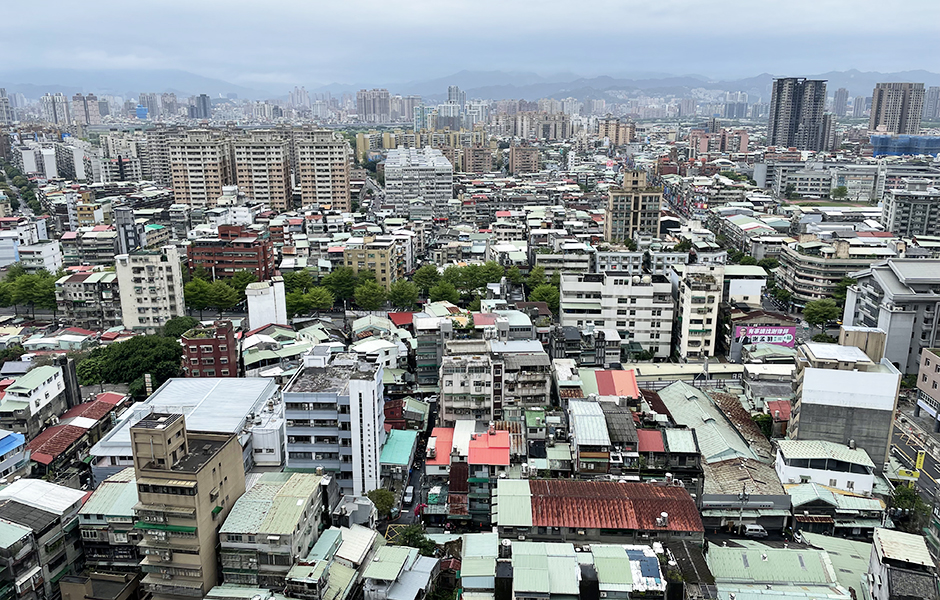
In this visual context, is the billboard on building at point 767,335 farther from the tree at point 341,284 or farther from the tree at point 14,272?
the tree at point 14,272

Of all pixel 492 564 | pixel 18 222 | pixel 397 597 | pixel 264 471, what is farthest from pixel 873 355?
pixel 18 222

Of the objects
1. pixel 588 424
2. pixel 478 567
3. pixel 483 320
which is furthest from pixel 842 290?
pixel 478 567

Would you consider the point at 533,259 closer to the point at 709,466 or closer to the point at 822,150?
the point at 709,466

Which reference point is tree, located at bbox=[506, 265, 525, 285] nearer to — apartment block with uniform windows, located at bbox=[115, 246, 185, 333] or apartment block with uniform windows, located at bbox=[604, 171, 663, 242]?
apartment block with uniform windows, located at bbox=[604, 171, 663, 242]

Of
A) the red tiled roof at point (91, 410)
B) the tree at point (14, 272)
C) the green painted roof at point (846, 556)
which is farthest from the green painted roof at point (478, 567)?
the tree at point (14, 272)

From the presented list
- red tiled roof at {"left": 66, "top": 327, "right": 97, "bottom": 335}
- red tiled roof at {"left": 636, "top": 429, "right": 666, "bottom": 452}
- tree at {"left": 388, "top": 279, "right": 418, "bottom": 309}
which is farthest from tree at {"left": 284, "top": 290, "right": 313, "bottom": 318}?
red tiled roof at {"left": 636, "top": 429, "right": 666, "bottom": 452}

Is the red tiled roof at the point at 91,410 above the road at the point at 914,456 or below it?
above
